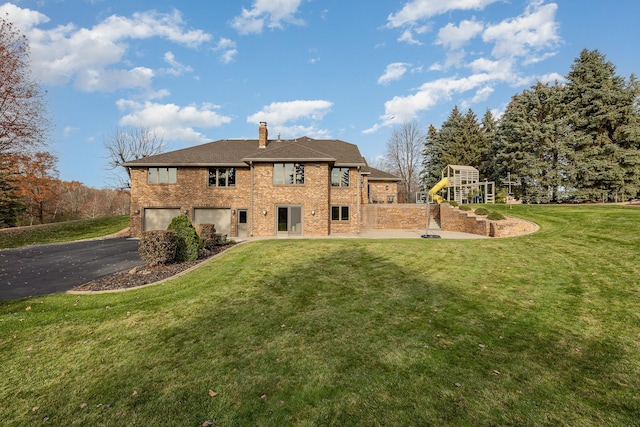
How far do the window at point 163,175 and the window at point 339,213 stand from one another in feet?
38.9

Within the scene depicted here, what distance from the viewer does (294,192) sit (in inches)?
765

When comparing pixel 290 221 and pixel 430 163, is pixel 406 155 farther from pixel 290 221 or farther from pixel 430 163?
pixel 290 221

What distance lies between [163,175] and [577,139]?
3815 centimetres

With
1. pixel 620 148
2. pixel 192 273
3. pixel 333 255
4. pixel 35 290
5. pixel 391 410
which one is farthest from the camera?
pixel 620 148

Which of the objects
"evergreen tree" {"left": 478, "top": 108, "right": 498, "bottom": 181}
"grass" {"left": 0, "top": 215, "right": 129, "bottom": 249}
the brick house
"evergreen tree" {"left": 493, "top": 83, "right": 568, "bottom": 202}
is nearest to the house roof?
the brick house

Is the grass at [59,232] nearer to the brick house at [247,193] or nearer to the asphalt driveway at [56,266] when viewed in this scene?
the asphalt driveway at [56,266]

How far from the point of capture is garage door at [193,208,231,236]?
2066 centimetres

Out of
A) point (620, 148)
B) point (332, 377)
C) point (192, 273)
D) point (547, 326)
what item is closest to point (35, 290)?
point (192, 273)

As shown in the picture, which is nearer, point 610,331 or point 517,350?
point 517,350

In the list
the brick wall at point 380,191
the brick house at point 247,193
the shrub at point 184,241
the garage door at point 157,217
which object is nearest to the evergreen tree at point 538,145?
the brick wall at point 380,191

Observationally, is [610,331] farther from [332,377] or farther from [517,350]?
[332,377]

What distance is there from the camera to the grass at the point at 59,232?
Answer: 18647 millimetres

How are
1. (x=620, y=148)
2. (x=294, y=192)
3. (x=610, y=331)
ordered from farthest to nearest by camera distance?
(x=620, y=148)
(x=294, y=192)
(x=610, y=331)

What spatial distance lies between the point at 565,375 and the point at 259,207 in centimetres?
1772
